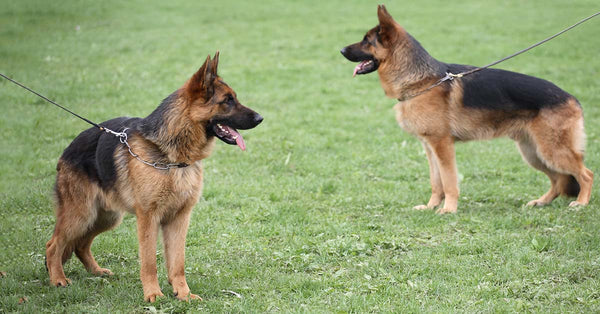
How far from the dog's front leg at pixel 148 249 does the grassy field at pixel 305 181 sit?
15cm

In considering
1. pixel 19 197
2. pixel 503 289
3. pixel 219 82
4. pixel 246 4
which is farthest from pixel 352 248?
pixel 246 4

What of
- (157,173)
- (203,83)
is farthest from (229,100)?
(157,173)

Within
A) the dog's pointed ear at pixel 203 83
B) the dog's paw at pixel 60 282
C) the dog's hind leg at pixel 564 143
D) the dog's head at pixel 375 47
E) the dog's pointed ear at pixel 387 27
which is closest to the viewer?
the dog's pointed ear at pixel 203 83

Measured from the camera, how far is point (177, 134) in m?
4.93

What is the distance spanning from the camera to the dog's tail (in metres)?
7.65

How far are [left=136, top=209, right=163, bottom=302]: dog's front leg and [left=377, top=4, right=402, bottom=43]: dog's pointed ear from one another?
414cm

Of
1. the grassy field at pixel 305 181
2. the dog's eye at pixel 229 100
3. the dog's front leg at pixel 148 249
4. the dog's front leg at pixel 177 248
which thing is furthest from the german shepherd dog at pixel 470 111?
the dog's front leg at pixel 148 249

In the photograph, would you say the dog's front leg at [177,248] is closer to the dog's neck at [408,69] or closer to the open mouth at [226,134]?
the open mouth at [226,134]

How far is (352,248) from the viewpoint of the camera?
6.07 meters

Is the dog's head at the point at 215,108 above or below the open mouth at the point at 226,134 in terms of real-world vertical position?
above

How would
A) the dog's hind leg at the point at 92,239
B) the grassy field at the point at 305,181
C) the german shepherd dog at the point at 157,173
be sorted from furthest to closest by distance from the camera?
the dog's hind leg at the point at 92,239
the grassy field at the point at 305,181
the german shepherd dog at the point at 157,173

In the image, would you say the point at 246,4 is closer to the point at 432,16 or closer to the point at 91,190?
the point at 432,16

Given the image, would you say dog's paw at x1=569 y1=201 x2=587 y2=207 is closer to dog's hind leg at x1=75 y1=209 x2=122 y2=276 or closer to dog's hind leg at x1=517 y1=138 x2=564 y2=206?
dog's hind leg at x1=517 y1=138 x2=564 y2=206

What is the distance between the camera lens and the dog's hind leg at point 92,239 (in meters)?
5.48
